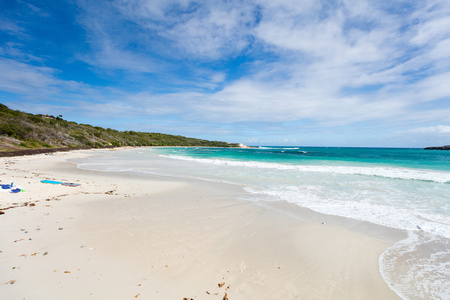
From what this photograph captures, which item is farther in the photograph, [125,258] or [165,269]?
[125,258]

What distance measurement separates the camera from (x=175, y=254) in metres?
3.89

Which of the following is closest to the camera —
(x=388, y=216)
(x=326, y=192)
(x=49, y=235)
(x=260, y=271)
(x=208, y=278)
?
(x=208, y=278)

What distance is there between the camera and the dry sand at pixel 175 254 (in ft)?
9.76

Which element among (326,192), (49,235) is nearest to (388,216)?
(326,192)

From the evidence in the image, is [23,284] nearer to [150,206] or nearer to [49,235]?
[49,235]

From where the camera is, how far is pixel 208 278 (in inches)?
128

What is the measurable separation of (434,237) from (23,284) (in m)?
8.28

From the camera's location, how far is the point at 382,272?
142 inches

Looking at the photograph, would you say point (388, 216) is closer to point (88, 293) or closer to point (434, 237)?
point (434, 237)

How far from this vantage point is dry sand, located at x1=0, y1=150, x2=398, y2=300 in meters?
2.97

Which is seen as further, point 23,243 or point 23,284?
point 23,243

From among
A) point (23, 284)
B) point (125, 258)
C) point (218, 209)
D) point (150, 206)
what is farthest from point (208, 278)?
point (150, 206)

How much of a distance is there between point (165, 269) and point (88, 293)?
107 cm

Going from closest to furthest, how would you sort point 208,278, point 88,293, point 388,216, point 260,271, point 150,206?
1. point 88,293
2. point 208,278
3. point 260,271
4. point 388,216
5. point 150,206
